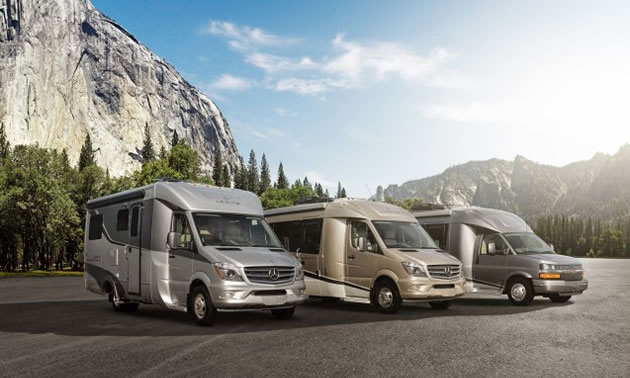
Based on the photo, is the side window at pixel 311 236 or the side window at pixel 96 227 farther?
the side window at pixel 311 236

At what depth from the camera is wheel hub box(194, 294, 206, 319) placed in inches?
492

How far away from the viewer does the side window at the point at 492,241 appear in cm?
1864

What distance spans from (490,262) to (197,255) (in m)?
9.98

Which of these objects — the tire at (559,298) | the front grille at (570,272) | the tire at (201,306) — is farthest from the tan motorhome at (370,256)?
the tire at (559,298)

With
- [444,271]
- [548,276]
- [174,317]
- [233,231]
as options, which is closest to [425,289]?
[444,271]

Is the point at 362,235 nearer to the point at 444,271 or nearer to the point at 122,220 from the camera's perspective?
the point at 444,271

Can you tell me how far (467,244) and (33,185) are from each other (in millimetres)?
46704

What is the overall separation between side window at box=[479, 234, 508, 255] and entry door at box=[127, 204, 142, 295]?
10.5 metres

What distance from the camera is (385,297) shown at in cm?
1530

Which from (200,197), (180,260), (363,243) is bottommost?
(180,260)

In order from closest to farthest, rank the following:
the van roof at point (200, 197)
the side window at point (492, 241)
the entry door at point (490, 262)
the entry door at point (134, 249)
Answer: the van roof at point (200, 197) → the entry door at point (134, 249) → the entry door at point (490, 262) → the side window at point (492, 241)

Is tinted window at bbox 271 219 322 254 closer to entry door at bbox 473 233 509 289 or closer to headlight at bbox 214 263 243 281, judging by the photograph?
headlight at bbox 214 263 243 281

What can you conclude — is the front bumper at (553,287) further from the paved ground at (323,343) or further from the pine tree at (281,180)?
the pine tree at (281,180)

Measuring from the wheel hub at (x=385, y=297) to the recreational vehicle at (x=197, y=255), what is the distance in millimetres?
2630
